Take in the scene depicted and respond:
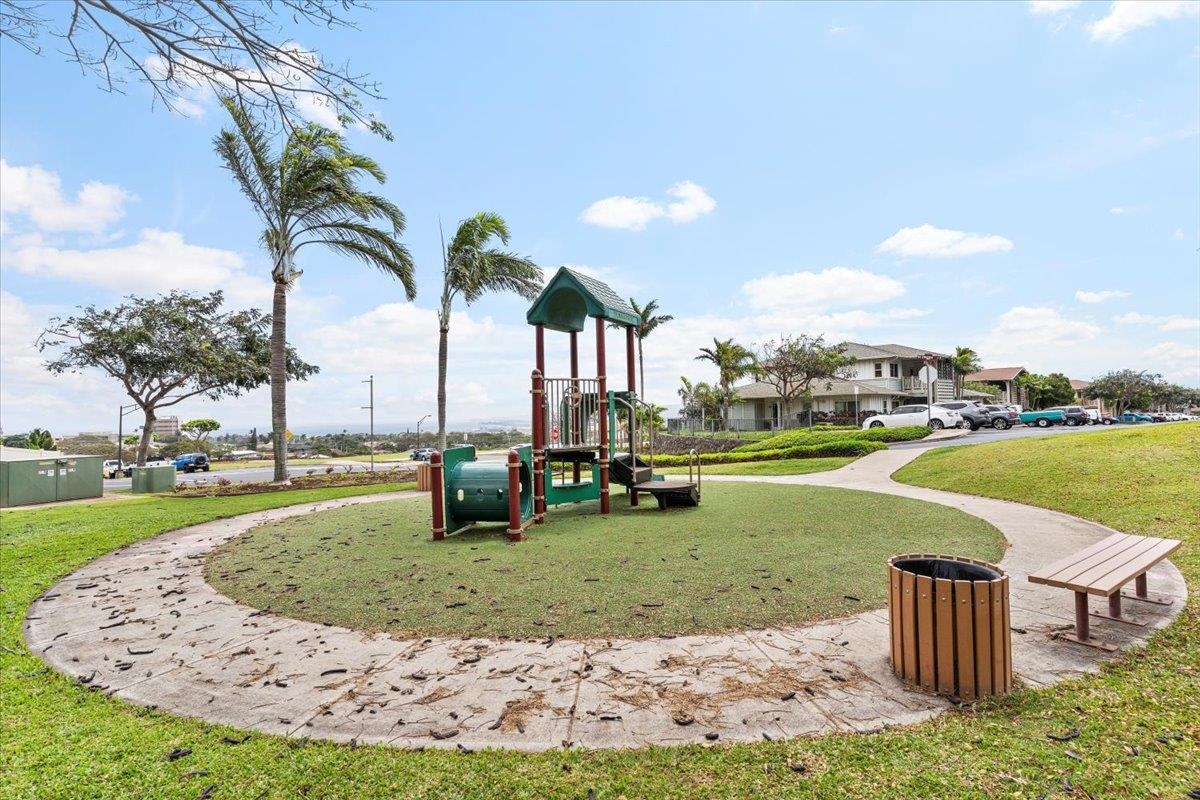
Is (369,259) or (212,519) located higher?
(369,259)

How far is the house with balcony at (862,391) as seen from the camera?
42.1m

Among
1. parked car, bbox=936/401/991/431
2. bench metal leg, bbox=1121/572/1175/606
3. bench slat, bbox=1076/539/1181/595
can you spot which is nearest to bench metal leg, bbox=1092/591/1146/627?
bench slat, bbox=1076/539/1181/595

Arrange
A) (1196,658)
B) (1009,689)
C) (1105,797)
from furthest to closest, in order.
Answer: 1. (1196,658)
2. (1009,689)
3. (1105,797)

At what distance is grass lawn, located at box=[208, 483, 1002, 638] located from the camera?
15.5ft

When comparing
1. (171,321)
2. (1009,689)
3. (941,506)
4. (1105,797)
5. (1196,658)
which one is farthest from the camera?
(171,321)

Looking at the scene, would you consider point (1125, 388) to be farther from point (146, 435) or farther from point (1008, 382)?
point (146, 435)

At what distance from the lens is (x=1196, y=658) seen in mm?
3650

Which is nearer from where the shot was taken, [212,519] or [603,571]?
[603,571]

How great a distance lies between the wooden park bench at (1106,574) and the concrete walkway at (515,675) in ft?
0.64

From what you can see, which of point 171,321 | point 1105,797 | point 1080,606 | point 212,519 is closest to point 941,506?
point 1080,606

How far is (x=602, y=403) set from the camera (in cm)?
997

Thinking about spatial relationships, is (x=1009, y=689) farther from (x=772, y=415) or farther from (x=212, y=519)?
(x=772, y=415)

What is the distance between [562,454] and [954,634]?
711cm

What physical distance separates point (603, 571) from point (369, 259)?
1548 centimetres
